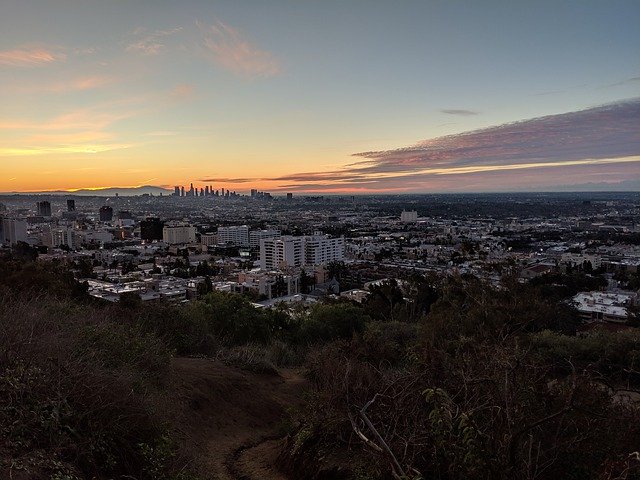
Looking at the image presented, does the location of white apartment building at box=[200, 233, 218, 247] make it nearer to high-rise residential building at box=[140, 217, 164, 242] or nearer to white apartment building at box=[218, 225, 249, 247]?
white apartment building at box=[218, 225, 249, 247]

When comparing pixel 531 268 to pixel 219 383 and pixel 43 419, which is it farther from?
pixel 43 419

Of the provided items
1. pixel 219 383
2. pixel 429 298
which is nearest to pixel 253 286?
pixel 429 298

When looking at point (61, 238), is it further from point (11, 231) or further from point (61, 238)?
point (11, 231)

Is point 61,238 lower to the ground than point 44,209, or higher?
lower

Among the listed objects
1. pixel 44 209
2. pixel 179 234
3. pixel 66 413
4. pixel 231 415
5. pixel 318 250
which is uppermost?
pixel 44 209

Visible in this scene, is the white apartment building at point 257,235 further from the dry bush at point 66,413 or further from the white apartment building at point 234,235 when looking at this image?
the dry bush at point 66,413

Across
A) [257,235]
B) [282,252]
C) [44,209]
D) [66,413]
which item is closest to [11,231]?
[257,235]

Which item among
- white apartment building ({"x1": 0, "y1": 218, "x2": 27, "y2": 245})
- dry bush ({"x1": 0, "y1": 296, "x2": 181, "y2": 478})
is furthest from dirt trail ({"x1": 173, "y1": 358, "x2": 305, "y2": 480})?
white apartment building ({"x1": 0, "y1": 218, "x2": 27, "y2": 245})
